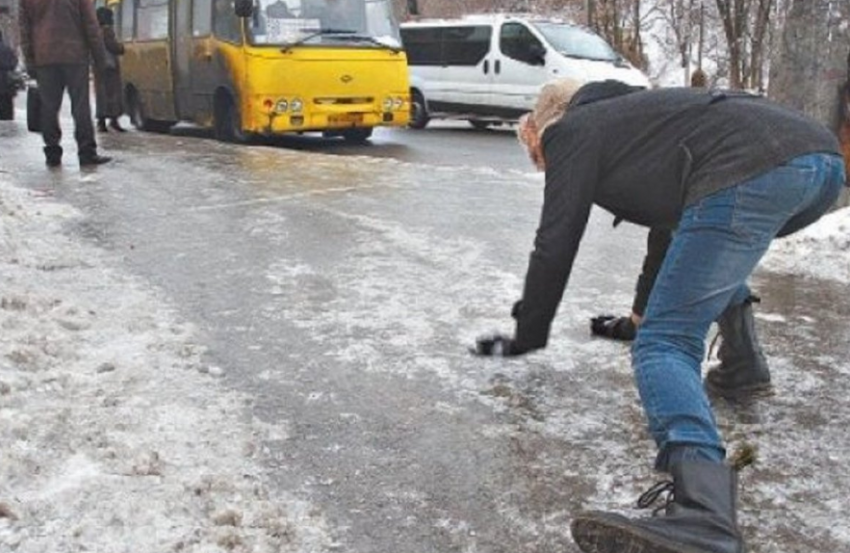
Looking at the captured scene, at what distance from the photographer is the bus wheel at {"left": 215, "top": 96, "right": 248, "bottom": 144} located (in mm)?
12875

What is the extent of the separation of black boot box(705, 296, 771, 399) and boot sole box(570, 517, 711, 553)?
139cm

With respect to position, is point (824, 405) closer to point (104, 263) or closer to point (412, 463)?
point (412, 463)

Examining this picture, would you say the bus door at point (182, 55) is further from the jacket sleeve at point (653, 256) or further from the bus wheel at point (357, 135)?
the jacket sleeve at point (653, 256)

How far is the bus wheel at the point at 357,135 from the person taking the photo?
564 inches

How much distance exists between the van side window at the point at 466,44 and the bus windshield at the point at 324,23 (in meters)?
4.56

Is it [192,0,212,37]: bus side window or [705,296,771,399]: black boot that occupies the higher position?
[192,0,212,37]: bus side window

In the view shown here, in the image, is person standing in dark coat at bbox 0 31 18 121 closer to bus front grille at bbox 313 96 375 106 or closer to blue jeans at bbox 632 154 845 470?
bus front grille at bbox 313 96 375 106

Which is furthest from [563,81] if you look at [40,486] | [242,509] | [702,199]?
[40,486]

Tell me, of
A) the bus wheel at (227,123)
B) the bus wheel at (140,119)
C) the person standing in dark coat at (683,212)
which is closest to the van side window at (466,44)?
the bus wheel at (140,119)

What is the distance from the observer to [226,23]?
12492 millimetres

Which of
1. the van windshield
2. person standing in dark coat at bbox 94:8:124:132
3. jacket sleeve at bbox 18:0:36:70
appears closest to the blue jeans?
jacket sleeve at bbox 18:0:36:70

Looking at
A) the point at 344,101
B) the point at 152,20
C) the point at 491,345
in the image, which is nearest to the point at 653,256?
the point at 491,345

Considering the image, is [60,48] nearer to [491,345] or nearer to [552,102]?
[491,345]

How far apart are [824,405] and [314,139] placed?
11.7 metres
